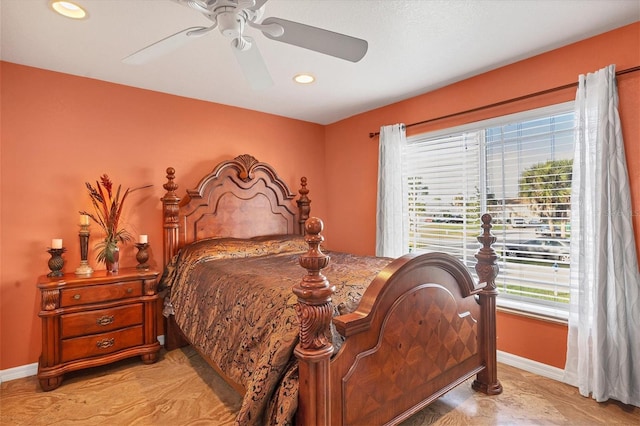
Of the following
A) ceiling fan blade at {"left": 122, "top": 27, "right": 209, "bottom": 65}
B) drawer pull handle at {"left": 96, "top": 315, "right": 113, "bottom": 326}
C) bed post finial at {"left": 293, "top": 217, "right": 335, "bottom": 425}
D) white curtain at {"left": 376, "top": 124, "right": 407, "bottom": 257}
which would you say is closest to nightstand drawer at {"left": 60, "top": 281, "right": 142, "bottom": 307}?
drawer pull handle at {"left": 96, "top": 315, "right": 113, "bottom": 326}

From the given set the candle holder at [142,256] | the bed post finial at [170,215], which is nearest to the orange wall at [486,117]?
the bed post finial at [170,215]

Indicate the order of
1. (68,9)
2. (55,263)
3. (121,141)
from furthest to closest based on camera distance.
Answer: (121,141) < (55,263) < (68,9)

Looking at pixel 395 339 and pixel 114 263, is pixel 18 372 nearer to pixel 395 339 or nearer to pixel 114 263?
pixel 114 263

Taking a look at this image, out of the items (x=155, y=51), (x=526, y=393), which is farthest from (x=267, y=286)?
(x=526, y=393)

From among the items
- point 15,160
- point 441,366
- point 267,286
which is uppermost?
point 15,160

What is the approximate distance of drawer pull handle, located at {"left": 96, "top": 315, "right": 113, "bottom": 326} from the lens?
8.17 feet

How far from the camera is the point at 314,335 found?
1307mm

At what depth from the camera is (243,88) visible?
3.15 meters

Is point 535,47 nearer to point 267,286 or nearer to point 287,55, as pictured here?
point 287,55

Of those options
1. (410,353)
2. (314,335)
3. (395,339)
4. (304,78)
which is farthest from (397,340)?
(304,78)

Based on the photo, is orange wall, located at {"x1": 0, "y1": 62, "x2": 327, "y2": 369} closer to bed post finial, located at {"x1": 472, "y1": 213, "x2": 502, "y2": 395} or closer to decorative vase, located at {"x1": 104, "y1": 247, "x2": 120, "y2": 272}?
decorative vase, located at {"x1": 104, "y1": 247, "x2": 120, "y2": 272}

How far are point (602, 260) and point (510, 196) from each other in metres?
0.81

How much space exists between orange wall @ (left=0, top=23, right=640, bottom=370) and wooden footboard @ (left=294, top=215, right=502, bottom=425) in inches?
32.6

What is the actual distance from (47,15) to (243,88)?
4.95 ft
